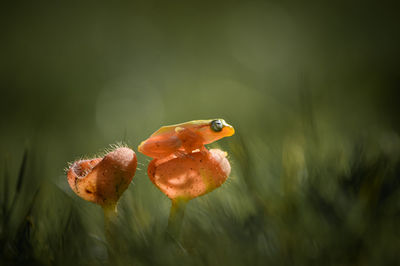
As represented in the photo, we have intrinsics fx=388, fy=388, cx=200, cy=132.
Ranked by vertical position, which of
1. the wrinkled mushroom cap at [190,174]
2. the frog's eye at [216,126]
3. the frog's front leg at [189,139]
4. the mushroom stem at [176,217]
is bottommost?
the mushroom stem at [176,217]

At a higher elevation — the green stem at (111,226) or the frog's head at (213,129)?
the frog's head at (213,129)

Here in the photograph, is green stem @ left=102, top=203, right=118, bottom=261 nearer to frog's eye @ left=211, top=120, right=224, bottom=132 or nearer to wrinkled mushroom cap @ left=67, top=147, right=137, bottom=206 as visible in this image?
wrinkled mushroom cap @ left=67, top=147, right=137, bottom=206

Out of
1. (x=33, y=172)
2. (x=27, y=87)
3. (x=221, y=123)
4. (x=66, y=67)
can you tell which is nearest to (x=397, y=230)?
Answer: (x=221, y=123)

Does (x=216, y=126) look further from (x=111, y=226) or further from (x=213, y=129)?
(x=111, y=226)

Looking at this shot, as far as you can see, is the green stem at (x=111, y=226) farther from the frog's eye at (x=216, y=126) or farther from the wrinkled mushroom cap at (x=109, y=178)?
the frog's eye at (x=216, y=126)

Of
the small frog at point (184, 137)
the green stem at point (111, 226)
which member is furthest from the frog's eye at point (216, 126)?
the green stem at point (111, 226)

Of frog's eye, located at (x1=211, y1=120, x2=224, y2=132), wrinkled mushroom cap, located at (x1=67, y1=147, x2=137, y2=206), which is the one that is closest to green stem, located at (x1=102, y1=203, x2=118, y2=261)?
wrinkled mushroom cap, located at (x1=67, y1=147, x2=137, y2=206)
